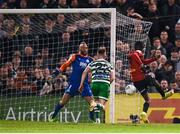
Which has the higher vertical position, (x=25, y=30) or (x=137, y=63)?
(x=25, y=30)

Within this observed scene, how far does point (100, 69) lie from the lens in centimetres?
1780

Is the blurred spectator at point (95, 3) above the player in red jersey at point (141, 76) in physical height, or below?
above

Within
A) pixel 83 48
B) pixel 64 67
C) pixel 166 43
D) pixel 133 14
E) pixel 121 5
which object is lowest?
pixel 64 67

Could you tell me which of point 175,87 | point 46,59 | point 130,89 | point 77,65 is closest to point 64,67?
point 77,65

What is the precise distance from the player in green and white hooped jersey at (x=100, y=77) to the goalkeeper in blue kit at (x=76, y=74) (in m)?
0.15

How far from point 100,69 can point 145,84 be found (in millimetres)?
1249

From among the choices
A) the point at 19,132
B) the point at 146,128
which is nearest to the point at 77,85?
the point at 146,128

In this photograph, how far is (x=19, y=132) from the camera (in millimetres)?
13297

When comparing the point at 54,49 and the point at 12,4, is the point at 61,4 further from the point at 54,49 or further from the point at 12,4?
the point at 54,49

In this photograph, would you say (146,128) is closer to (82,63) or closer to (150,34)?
(82,63)

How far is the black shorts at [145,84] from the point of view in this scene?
59.8 ft

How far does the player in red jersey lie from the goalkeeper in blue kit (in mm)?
1178

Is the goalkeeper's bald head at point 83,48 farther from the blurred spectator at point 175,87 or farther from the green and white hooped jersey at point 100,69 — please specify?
the blurred spectator at point 175,87

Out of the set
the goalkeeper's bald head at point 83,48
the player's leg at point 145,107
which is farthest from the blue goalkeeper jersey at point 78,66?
the player's leg at point 145,107
